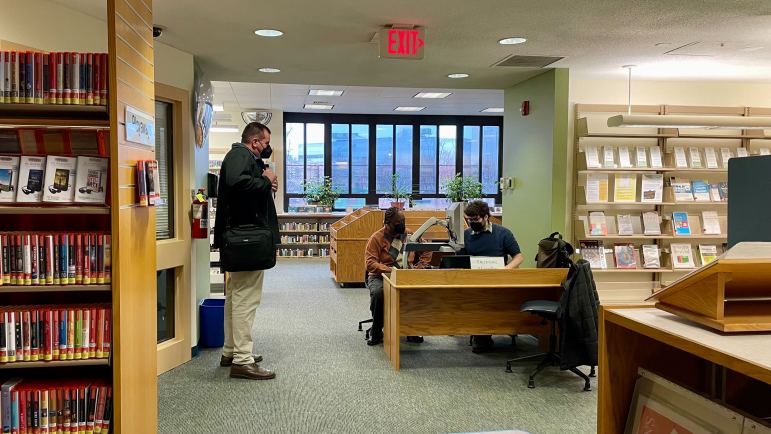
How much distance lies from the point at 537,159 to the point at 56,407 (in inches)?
199

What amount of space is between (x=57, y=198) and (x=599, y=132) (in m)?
5.18

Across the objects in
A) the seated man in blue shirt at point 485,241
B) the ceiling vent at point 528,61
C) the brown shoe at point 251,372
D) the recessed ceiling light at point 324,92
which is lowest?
the brown shoe at point 251,372

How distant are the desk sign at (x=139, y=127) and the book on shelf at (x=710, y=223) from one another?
599 centimetres

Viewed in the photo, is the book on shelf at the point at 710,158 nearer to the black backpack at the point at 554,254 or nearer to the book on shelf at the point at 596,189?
the book on shelf at the point at 596,189

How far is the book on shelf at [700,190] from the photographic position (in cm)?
635

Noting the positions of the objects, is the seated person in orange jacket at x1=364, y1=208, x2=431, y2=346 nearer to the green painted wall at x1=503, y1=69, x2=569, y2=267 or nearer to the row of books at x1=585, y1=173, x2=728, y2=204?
the green painted wall at x1=503, y1=69, x2=569, y2=267

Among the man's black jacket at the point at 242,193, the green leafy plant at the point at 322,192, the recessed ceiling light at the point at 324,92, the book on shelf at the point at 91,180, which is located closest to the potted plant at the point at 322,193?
the green leafy plant at the point at 322,192

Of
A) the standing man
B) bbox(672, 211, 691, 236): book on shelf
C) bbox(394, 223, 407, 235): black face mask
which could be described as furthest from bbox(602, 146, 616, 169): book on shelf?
the standing man

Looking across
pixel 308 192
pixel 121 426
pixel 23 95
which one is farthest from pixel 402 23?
pixel 308 192

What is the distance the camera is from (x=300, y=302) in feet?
23.9

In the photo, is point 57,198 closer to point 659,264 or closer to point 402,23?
point 402,23

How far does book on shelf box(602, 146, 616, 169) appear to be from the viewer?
6.08m

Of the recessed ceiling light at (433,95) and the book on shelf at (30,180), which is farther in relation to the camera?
the recessed ceiling light at (433,95)

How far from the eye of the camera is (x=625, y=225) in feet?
20.5
